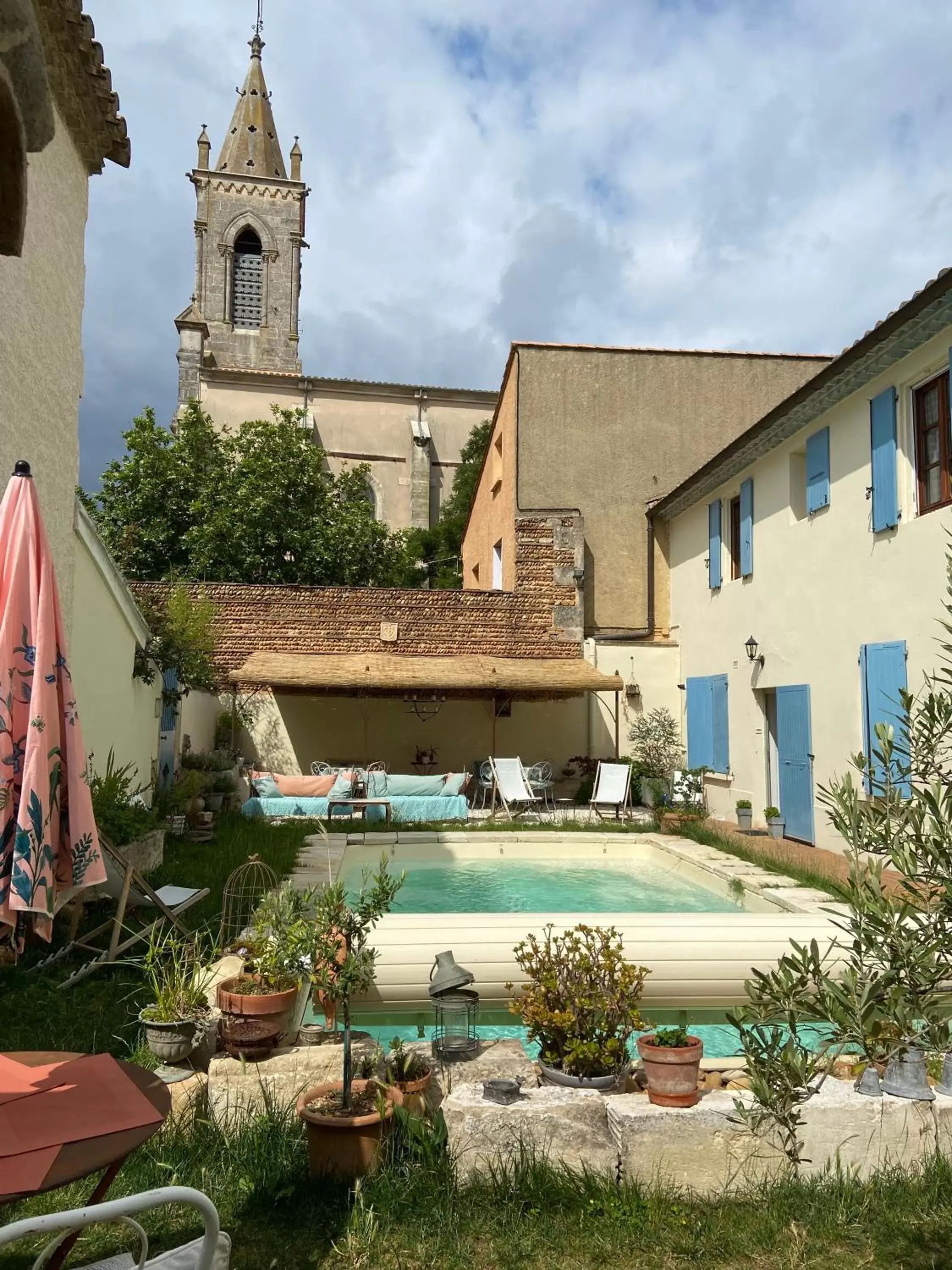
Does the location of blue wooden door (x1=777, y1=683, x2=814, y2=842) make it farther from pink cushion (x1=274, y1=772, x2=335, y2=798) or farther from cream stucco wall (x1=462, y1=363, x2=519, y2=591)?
cream stucco wall (x1=462, y1=363, x2=519, y2=591)

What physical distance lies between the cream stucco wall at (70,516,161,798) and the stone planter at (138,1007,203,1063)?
3497mm

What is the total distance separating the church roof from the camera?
3975 centimetres

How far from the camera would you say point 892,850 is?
8.88 feet

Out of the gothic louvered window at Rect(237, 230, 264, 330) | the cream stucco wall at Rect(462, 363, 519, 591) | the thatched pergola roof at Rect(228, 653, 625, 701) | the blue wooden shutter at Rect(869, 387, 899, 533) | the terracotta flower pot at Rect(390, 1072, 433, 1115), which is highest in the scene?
the gothic louvered window at Rect(237, 230, 264, 330)

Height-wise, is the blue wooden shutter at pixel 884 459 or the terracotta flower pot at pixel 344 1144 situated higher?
the blue wooden shutter at pixel 884 459

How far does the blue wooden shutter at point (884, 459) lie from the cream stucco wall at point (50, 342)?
753 cm

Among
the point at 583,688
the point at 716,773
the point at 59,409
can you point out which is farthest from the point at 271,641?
the point at 59,409

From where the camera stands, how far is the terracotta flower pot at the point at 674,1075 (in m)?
3.08

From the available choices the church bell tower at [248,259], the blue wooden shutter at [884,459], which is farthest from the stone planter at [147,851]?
the church bell tower at [248,259]

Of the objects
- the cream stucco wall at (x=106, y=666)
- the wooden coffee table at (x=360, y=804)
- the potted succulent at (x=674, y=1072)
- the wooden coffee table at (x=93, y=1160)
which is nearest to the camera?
the wooden coffee table at (x=93, y=1160)

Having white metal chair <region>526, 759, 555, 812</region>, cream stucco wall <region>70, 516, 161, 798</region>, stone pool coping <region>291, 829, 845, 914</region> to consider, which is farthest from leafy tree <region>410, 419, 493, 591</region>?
cream stucco wall <region>70, 516, 161, 798</region>

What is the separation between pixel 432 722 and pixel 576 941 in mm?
12910

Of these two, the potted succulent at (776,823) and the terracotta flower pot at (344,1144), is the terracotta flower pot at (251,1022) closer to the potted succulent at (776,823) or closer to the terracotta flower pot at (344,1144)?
the terracotta flower pot at (344,1144)

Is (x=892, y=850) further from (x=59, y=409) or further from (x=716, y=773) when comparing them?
(x=716, y=773)
